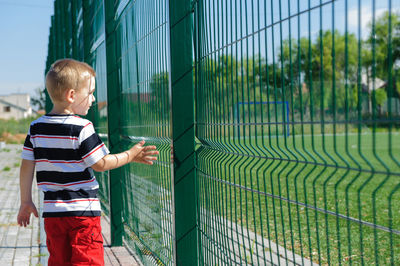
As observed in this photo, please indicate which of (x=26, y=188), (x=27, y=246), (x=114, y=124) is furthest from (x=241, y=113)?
(x=27, y=246)

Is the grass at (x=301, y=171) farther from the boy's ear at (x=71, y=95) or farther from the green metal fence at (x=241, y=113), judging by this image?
the boy's ear at (x=71, y=95)

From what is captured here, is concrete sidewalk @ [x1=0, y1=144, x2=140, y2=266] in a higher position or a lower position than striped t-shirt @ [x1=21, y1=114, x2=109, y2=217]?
lower

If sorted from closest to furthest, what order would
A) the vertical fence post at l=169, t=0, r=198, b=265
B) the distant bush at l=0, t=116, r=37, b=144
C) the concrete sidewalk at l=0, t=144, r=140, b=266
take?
the vertical fence post at l=169, t=0, r=198, b=265 → the concrete sidewalk at l=0, t=144, r=140, b=266 → the distant bush at l=0, t=116, r=37, b=144

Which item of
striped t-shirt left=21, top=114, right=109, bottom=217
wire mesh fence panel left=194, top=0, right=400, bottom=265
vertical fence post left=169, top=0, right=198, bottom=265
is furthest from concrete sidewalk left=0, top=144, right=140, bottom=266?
wire mesh fence panel left=194, top=0, right=400, bottom=265

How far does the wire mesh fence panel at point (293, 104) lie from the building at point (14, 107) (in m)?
104

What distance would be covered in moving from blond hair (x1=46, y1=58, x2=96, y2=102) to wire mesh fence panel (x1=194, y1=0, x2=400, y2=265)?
0.69 m

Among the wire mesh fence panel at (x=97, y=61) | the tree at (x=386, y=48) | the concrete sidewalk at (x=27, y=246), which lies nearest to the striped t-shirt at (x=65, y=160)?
the tree at (x=386, y=48)

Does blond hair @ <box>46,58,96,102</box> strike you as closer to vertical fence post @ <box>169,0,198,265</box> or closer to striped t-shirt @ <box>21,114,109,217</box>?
striped t-shirt @ <box>21,114,109,217</box>

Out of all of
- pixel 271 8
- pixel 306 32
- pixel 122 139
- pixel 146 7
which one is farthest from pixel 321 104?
pixel 122 139

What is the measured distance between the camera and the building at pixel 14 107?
10350 centimetres

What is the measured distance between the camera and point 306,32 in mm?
1802

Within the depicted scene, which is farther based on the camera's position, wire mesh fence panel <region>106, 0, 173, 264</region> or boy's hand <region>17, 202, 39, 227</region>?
wire mesh fence panel <region>106, 0, 173, 264</region>

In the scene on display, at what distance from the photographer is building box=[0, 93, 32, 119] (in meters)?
104

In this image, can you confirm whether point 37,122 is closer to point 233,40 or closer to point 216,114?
point 216,114
